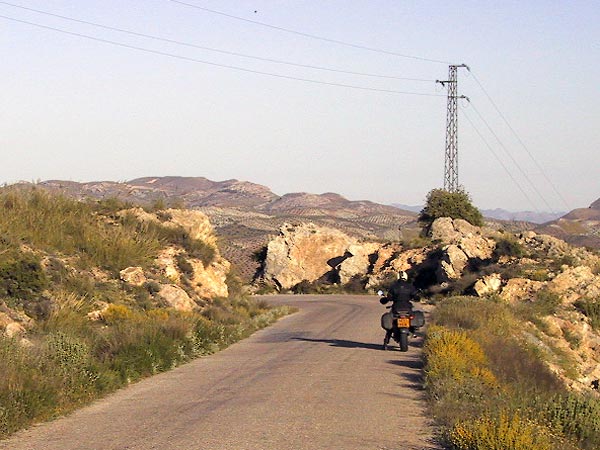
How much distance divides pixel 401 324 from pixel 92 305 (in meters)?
8.11

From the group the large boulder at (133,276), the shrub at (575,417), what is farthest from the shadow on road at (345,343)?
the shrub at (575,417)

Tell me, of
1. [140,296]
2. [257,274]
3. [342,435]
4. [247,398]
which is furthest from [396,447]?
[257,274]

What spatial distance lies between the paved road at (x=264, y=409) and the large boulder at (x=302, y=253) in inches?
1866

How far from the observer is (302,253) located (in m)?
69.1

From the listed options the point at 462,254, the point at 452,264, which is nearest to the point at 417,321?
the point at 452,264

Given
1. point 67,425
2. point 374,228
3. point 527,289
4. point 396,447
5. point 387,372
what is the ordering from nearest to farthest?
point 396,447 < point 67,425 < point 387,372 < point 527,289 < point 374,228

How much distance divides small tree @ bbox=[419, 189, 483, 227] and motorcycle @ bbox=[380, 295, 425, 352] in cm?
4810

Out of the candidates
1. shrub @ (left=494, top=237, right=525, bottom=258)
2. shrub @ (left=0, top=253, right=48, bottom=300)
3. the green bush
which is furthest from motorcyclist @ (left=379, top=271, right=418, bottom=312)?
shrub @ (left=494, top=237, right=525, bottom=258)

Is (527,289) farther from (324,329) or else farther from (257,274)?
(257,274)

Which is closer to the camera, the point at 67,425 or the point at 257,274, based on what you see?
the point at 67,425

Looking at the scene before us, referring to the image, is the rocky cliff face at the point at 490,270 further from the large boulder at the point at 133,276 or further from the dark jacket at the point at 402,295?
the large boulder at the point at 133,276

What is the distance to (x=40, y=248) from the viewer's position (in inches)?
976

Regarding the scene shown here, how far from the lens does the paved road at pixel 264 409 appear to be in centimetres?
1015

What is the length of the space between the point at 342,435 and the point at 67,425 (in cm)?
374
